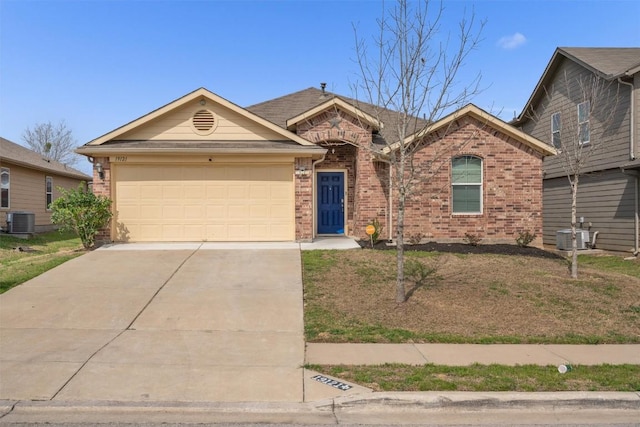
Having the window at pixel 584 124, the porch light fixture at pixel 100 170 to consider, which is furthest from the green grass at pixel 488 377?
the porch light fixture at pixel 100 170

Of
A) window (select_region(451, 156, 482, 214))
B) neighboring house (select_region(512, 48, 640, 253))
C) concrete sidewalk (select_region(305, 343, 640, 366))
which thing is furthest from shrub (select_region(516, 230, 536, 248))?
concrete sidewalk (select_region(305, 343, 640, 366))

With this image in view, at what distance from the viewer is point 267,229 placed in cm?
1375

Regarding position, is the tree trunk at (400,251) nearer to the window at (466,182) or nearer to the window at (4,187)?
the window at (466,182)

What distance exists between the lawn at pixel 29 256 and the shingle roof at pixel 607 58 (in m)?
16.4

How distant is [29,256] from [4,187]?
7515 mm

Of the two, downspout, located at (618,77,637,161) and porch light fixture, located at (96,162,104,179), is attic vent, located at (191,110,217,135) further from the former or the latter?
downspout, located at (618,77,637,161)

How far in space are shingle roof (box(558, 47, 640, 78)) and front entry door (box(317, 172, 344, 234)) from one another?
8.98 m

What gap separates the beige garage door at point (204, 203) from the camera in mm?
13555

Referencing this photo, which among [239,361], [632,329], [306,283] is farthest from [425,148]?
[239,361]

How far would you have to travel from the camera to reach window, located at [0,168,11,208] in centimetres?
1933

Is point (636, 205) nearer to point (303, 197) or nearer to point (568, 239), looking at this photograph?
point (568, 239)

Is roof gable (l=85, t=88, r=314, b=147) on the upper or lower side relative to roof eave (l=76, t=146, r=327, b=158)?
upper

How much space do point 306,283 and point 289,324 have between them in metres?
2.09

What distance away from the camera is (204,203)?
13648 millimetres
